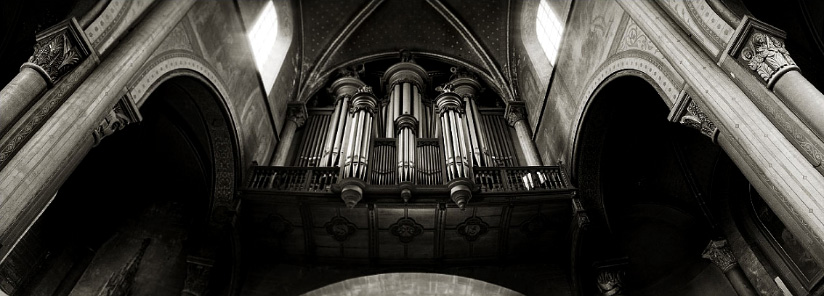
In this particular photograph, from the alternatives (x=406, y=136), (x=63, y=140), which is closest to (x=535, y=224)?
(x=406, y=136)

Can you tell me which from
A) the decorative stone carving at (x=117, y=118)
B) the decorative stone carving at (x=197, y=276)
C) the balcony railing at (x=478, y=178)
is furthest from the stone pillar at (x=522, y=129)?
the decorative stone carving at (x=117, y=118)

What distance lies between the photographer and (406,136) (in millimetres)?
10195

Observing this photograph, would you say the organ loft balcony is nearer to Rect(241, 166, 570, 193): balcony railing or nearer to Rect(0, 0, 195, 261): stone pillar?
Rect(241, 166, 570, 193): balcony railing

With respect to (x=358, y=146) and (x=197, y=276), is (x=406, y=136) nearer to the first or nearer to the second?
(x=358, y=146)

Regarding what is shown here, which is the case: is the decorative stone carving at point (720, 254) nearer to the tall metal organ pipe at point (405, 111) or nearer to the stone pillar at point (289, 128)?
the tall metal organ pipe at point (405, 111)

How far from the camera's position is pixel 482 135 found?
36.4ft

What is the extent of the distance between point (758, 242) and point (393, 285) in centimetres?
559

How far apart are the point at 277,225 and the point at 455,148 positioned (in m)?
3.35

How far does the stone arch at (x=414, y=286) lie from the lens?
8.73 meters

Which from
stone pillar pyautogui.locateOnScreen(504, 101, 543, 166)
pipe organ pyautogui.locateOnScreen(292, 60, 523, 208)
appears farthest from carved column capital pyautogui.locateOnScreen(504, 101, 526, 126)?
pipe organ pyautogui.locateOnScreen(292, 60, 523, 208)

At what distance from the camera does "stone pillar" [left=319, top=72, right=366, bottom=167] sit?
9.89m

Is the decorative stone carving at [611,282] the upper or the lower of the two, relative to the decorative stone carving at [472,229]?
lower

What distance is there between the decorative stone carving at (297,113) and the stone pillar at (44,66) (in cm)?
657

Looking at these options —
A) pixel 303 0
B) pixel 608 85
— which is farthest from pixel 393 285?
pixel 303 0
